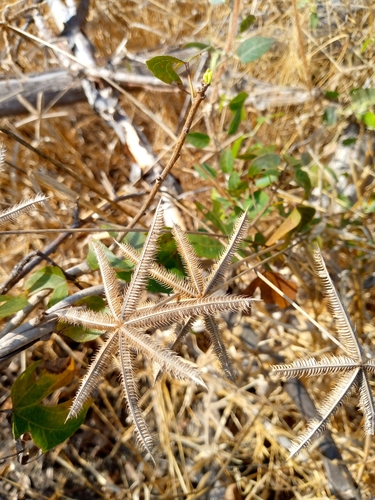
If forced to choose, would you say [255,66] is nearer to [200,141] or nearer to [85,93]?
[85,93]

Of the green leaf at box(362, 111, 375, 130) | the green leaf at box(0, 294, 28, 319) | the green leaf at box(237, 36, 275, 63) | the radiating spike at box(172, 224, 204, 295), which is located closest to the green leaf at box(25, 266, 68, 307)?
the green leaf at box(0, 294, 28, 319)

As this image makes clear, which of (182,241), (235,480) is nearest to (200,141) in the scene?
(182,241)

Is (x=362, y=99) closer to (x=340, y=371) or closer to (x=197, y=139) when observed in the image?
(x=197, y=139)

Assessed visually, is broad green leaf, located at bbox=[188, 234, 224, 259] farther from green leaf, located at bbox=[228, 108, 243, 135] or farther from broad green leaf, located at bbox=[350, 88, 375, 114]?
broad green leaf, located at bbox=[350, 88, 375, 114]

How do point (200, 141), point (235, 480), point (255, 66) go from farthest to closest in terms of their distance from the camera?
point (255, 66), point (235, 480), point (200, 141)

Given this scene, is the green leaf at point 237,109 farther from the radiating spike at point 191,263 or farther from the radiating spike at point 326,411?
the radiating spike at point 326,411

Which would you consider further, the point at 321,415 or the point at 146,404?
the point at 146,404
